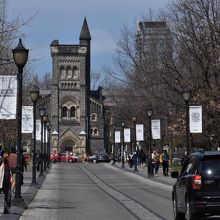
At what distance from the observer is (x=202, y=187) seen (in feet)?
49.9

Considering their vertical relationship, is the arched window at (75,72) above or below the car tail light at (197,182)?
above

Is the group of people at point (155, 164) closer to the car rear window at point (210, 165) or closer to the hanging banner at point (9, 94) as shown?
the hanging banner at point (9, 94)

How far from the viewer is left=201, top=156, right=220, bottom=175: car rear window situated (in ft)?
50.5

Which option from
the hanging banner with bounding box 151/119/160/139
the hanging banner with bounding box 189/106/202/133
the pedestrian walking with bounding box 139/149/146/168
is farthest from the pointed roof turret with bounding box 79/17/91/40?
the hanging banner with bounding box 189/106/202/133

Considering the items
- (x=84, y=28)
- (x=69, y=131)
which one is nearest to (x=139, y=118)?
(x=69, y=131)

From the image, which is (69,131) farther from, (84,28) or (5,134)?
(5,134)

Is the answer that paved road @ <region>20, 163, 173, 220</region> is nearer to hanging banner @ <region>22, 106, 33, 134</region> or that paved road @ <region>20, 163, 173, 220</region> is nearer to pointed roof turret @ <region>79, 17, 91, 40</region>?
hanging banner @ <region>22, 106, 33, 134</region>

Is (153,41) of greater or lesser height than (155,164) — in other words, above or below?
above

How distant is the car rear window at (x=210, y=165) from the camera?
606 inches

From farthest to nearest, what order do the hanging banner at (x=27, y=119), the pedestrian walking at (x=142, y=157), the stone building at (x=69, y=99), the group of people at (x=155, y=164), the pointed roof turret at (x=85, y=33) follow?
the pointed roof turret at (x=85, y=33) → the stone building at (x=69, y=99) → the pedestrian walking at (x=142, y=157) → the group of people at (x=155, y=164) → the hanging banner at (x=27, y=119)

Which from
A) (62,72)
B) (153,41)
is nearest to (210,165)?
(153,41)

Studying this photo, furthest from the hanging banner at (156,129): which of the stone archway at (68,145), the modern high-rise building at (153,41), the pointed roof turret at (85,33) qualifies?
the pointed roof turret at (85,33)

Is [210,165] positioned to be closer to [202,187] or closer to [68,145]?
[202,187]

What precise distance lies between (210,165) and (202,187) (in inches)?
23.8
